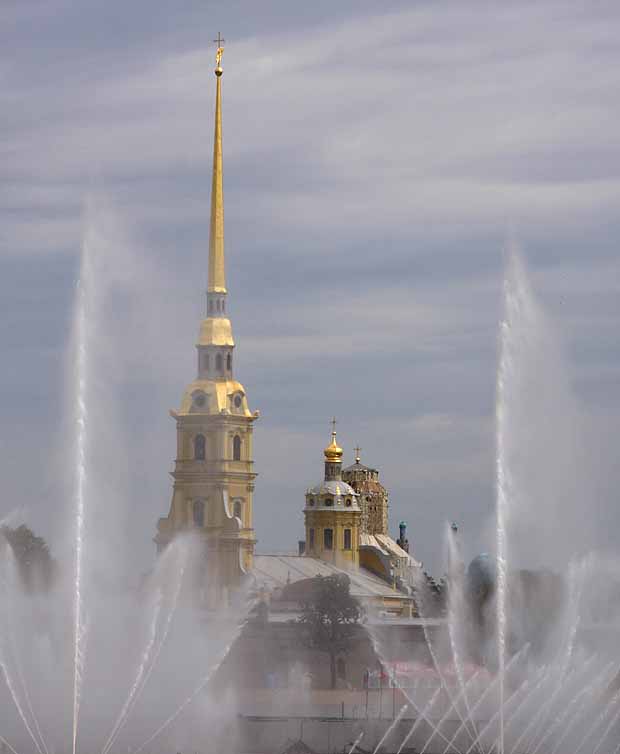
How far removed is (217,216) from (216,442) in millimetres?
Answer: 13355

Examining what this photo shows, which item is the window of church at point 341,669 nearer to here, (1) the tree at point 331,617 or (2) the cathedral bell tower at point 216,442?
(1) the tree at point 331,617

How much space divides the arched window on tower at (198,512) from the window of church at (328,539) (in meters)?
27.6

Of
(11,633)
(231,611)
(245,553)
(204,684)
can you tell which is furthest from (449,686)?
(245,553)

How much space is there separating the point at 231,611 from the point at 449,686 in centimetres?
3223

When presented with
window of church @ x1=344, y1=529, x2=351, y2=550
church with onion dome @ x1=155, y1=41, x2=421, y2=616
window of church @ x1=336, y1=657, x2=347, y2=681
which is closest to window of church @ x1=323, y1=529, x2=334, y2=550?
window of church @ x1=344, y1=529, x2=351, y2=550

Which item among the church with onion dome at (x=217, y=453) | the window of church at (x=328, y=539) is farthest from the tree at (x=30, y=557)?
the window of church at (x=328, y=539)

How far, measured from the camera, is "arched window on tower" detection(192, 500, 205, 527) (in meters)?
133

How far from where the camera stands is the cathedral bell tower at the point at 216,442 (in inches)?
5212

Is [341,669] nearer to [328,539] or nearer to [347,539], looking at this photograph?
[328,539]

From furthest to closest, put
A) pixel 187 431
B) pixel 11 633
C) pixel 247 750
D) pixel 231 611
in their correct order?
pixel 187 431, pixel 231 611, pixel 11 633, pixel 247 750

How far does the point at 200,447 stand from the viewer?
13412 cm

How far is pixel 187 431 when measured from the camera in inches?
5261

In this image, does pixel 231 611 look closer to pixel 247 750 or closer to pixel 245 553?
pixel 245 553

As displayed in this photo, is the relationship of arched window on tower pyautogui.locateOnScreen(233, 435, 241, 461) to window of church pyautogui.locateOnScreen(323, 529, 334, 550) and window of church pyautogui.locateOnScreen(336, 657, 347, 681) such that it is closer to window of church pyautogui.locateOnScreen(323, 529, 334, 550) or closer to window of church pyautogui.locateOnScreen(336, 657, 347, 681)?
window of church pyautogui.locateOnScreen(336, 657, 347, 681)
